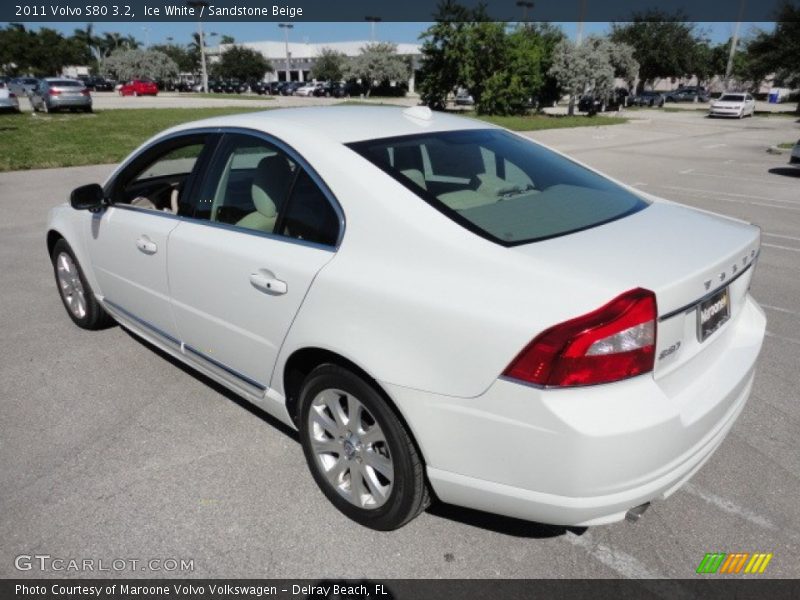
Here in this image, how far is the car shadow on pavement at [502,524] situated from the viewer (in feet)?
8.13

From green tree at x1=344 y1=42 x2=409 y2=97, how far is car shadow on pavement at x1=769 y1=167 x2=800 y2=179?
160 feet

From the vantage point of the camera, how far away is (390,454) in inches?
87.8

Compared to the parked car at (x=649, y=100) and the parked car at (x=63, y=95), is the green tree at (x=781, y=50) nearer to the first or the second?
the parked car at (x=649, y=100)

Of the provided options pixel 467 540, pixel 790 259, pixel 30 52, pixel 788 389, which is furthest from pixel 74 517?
pixel 30 52

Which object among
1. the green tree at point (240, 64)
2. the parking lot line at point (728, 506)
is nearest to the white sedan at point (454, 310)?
the parking lot line at point (728, 506)

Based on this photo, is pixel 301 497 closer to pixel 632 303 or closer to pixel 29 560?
pixel 29 560

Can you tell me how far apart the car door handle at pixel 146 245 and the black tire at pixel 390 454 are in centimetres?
135

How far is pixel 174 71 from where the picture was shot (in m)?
74.7

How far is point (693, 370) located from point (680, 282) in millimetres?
377

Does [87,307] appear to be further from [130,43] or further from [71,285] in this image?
[130,43]

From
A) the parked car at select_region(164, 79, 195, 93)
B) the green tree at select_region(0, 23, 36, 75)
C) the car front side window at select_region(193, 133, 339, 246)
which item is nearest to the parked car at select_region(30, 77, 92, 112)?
the car front side window at select_region(193, 133, 339, 246)

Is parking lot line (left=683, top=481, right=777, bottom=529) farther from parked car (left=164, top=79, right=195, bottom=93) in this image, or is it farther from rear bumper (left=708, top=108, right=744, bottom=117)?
parked car (left=164, top=79, right=195, bottom=93)

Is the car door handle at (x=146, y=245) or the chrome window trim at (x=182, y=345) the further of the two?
the car door handle at (x=146, y=245)

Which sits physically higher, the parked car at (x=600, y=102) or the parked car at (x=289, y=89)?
the parked car at (x=289, y=89)
